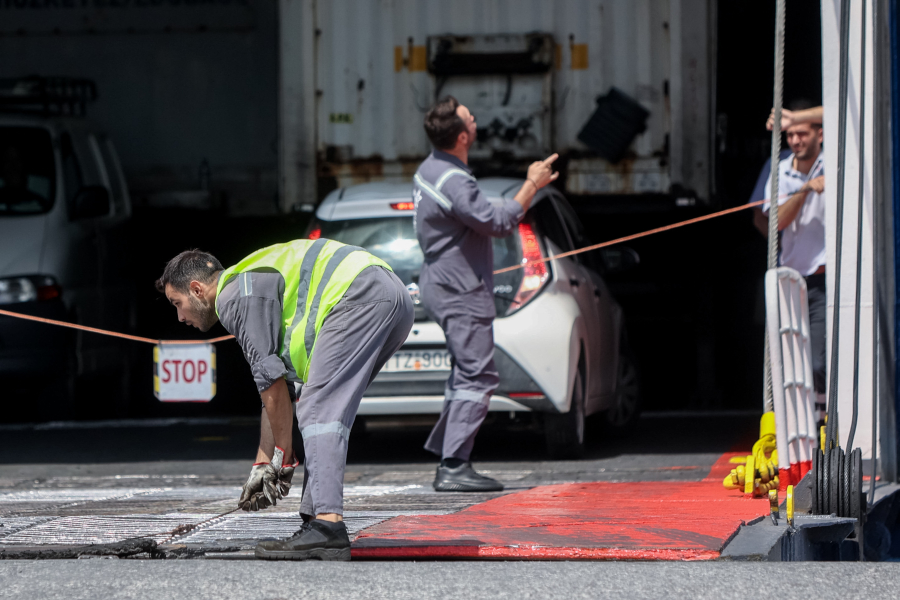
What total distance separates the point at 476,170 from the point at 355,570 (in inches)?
243

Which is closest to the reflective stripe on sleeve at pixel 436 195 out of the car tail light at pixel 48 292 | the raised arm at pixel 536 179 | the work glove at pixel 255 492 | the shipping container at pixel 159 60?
the raised arm at pixel 536 179

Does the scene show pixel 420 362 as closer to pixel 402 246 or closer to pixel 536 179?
pixel 402 246

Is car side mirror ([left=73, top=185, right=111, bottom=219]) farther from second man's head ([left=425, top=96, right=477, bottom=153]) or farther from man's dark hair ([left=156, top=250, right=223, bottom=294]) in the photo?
man's dark hair ([left=156, top=250, right=223, bottom=294])

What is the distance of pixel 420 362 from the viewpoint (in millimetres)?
7332

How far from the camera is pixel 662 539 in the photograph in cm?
429

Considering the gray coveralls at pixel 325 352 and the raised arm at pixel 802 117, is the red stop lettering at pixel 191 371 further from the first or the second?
the raised arm at pixel 802 117

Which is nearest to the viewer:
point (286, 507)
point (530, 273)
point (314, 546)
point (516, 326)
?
point (314, 546)

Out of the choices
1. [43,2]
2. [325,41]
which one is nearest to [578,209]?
[325,41]

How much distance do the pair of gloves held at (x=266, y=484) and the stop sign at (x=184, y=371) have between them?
9.33ft

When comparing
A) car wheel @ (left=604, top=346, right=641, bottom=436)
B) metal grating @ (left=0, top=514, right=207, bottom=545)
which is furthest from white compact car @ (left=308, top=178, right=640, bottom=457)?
metal grating @ (left=0, top=514, right=207, bottom=545)

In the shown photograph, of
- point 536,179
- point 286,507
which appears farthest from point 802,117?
point 286,507

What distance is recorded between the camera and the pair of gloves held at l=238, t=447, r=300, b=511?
4.18 metres

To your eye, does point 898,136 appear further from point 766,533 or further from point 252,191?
point 252,191

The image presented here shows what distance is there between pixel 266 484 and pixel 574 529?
106cm
